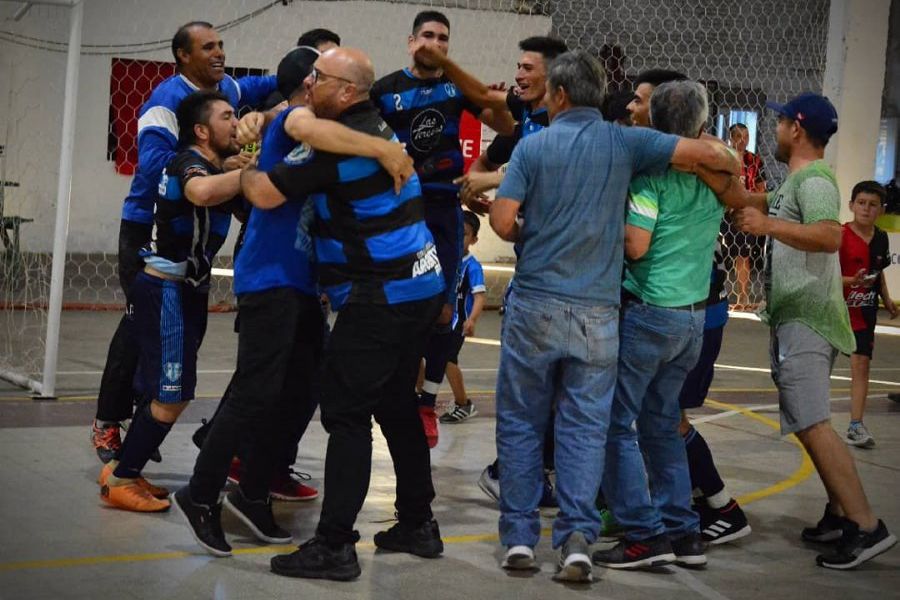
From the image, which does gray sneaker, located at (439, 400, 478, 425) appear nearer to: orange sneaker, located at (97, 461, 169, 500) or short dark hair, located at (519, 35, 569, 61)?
orange sneaker, located at (97, 461, 169, 500)

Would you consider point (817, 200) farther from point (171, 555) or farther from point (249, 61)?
point (249, 61)

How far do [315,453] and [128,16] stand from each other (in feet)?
39.8

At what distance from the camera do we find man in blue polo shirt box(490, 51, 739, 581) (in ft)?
16.2

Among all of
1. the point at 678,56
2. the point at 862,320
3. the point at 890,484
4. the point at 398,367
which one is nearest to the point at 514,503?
the point at 398,367

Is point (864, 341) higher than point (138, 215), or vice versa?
point (138, 215)

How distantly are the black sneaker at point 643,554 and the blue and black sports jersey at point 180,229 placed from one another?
2.14 metres

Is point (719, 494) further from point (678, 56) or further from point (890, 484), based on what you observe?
point (678, 56)

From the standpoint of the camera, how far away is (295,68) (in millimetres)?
5332

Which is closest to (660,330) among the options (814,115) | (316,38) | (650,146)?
(650,146)

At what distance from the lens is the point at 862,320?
820 centimetres

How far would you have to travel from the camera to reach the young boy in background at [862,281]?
806 centimetres

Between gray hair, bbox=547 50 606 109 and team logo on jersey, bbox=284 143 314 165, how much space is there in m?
0.96

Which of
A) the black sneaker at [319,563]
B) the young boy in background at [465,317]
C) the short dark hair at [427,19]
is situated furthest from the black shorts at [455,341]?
the black sneaker at [319,563]

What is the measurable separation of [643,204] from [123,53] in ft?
46.0
